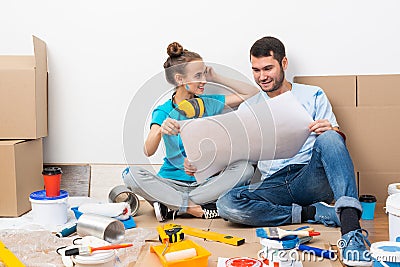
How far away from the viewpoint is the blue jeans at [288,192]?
1920 mm

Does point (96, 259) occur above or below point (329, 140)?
below

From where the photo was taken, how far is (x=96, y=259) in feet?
4.94

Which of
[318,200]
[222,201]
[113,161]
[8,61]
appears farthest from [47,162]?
[318,200]

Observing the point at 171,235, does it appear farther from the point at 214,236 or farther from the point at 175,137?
the point at 175,137

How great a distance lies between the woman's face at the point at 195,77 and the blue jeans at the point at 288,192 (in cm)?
37

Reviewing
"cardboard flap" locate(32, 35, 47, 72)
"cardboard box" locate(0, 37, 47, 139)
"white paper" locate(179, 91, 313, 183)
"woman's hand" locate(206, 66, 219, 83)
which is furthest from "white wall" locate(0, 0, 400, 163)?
"white paper" locate(179, 91, 313, 183)

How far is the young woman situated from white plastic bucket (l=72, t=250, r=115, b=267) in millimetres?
572

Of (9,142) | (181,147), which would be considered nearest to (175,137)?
(181,147)

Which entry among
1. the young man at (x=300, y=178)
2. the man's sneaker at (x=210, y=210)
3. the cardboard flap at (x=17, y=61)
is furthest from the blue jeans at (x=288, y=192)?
the cardboard flap at (x=17, y=61)

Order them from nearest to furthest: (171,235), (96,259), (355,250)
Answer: (96,259), (355,250), (171,235)

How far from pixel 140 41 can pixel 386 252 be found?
57.4 inches

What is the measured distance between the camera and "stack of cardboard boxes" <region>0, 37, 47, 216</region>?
7.25ft

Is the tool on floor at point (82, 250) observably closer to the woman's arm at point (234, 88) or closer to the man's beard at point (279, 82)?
the woman's arm at point (234, 88)

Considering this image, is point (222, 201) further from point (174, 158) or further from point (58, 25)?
point (58, 25)
